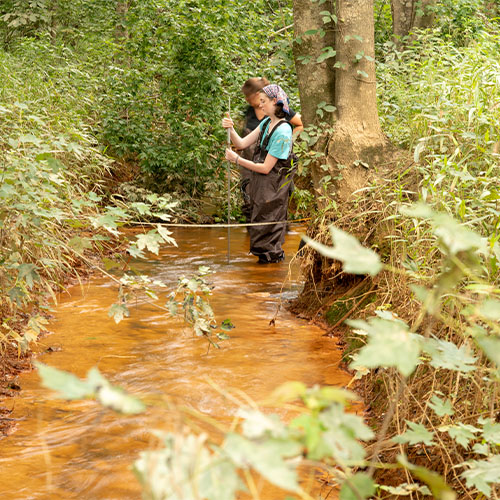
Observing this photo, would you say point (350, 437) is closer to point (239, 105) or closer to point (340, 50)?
point (340, 50)

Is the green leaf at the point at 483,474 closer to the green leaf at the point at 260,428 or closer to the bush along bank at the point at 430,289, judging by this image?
Answer: the bush along bank at the point at 430,289

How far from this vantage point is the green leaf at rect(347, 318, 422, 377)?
1132 mm

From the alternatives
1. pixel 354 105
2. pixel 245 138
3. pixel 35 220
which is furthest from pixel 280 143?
pixel 35 220

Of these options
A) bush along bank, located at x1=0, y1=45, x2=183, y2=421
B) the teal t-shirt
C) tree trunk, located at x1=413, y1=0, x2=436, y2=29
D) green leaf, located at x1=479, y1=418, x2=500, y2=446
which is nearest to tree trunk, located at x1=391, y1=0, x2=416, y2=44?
tree trunk, located at x1=413, y1=0, x2=436, y2=29

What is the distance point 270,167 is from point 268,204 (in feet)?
1.75

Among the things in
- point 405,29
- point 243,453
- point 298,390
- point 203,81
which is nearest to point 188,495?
point 243,453

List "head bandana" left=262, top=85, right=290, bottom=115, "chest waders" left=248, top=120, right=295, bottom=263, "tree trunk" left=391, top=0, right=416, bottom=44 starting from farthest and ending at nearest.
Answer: "tree trunk" left=391, top=0, right=416, bottom=44, "chest waders" left=248, top=120, right=295, bottom=263, "head bandana" left=262, top=85, right=290, bottom=115

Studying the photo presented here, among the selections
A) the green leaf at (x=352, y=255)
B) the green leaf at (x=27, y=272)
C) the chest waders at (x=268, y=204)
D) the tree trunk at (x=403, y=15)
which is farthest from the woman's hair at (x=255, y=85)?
the green leaf at (x=352, y=255)

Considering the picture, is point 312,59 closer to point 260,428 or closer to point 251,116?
point 251,116

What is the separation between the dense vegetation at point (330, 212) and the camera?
1144 millimetres

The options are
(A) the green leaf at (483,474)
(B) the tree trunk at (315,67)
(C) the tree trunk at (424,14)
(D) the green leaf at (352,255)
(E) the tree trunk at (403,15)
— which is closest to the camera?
(D) the green leaf at (352,255)

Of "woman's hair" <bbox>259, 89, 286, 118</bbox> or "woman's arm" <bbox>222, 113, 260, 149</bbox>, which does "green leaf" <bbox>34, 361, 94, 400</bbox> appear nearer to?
"woman's hair" <bbox>259, 89, 286, 118</bbox>

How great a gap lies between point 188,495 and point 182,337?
4113 millimetres

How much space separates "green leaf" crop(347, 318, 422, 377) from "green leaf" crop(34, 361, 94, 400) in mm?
457
